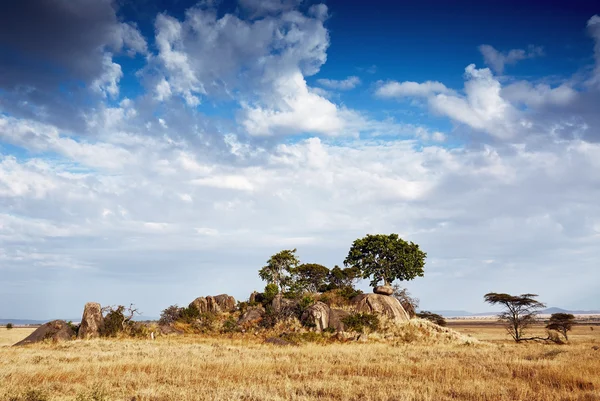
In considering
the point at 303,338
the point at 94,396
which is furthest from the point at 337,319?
the point at 94,396

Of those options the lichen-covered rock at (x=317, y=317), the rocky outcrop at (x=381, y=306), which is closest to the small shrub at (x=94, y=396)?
the lichen-covered rock at (x=317, y=317)

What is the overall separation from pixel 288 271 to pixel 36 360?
50.1 m

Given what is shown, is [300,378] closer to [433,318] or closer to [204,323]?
[204,323]

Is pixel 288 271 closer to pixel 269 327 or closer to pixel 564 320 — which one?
pixel 269 327

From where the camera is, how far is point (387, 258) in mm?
62500

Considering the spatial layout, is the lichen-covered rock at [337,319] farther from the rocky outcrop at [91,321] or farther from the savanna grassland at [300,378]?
the rocky outcrop at [91,321]

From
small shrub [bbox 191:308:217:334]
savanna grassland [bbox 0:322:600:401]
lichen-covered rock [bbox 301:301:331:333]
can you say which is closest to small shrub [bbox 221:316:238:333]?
small shrub [bbox 191:308:217:334]

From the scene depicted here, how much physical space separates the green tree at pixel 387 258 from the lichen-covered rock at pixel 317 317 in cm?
2223

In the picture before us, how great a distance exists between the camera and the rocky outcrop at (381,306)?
45.7 meters

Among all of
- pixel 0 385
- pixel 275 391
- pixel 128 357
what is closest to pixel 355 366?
pixel 275 391

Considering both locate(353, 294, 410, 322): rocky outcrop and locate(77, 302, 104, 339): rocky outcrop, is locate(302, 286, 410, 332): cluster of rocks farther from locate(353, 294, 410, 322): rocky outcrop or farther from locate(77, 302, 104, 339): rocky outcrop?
locate(77, 302, 104, 339): rocky outcrop

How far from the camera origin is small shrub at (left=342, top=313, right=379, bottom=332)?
133 ft

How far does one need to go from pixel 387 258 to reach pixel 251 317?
25479mm


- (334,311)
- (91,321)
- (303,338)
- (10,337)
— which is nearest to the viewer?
(303,338)
